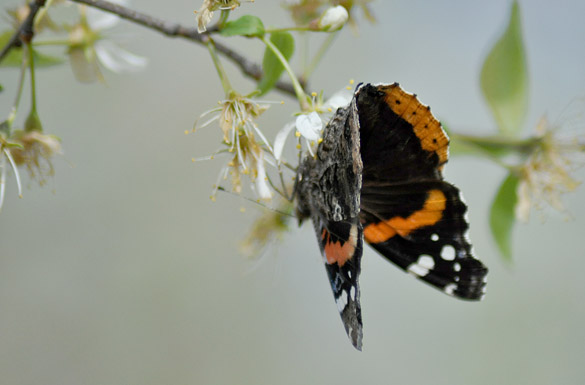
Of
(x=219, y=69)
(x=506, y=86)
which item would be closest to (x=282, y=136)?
(x=219, y=69)

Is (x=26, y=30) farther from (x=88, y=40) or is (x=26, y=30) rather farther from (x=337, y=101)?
(x=337, y=101)

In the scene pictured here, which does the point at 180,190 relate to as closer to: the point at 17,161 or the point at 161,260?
the point at 161,260

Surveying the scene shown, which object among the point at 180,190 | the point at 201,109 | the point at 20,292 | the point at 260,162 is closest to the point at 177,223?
the point at 180,190

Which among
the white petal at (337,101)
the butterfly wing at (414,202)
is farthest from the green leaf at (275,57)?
the butterfly wing at (414,202)

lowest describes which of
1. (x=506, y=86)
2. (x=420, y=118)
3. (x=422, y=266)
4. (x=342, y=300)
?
(x=342, y=300)

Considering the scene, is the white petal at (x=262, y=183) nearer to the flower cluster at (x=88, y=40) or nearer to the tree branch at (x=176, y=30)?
the tree branch at (x=176, y=30)
